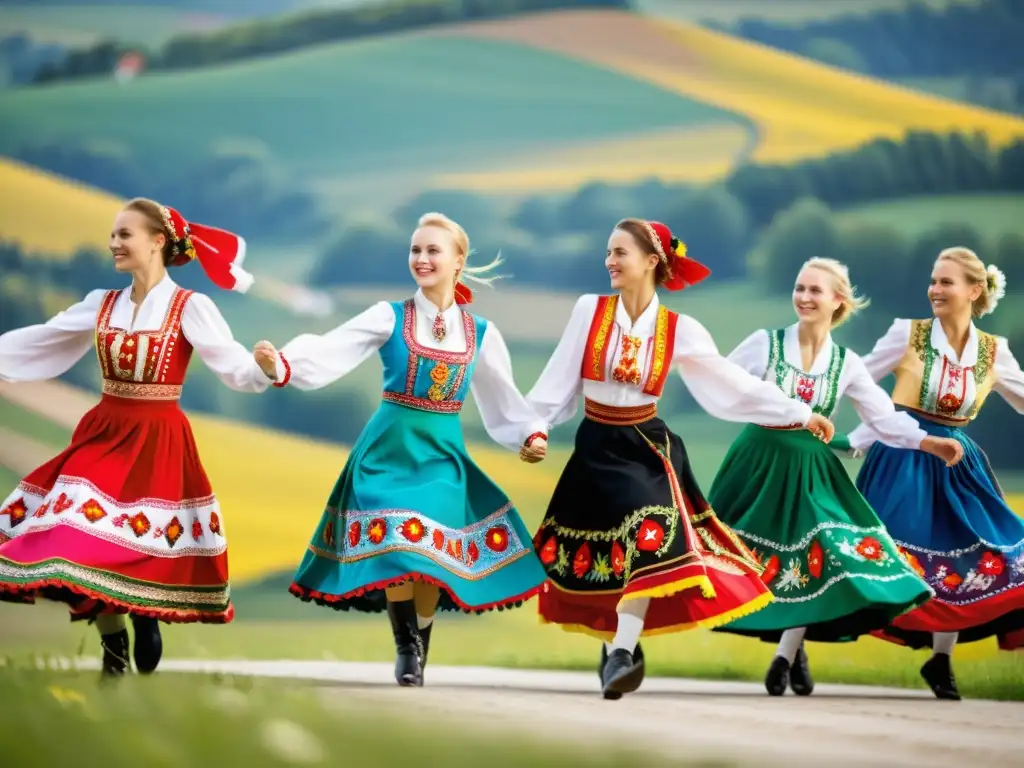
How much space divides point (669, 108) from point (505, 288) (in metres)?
1.33

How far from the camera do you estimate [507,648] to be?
6.71m

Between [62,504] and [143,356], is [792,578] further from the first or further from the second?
[62,504]

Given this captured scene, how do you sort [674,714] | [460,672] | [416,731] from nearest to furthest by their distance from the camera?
1. [416,731]
2. [674,714]
3. [460,672]

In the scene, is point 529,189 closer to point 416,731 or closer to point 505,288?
point 505,288

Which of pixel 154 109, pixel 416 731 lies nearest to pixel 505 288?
pixel 154 109

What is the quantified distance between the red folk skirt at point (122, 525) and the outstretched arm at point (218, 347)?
186 mm

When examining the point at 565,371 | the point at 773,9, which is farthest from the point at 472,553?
the point at 773,9

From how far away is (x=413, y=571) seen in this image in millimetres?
4332

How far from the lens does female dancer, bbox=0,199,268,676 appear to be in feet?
13.9

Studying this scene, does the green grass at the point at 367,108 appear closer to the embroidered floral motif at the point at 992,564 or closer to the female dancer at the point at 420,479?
the female dancer at the point at 420,479

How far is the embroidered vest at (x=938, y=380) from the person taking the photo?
211 inches

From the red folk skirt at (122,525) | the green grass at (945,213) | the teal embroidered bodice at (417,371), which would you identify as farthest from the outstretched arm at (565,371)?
the green grass at (945,213)

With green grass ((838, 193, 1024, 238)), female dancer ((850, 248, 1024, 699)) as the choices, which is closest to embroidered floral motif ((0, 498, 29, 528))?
female dancer ((850, 248, 1024, 699))

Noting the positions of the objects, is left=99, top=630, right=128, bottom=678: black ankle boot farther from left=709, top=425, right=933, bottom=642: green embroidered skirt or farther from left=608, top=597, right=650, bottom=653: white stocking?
left=709, top=425, right=933, bottom=642: green embroidered skirt
